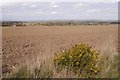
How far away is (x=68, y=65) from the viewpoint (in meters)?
10.5

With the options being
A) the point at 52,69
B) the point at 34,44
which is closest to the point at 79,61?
the point at 52,69

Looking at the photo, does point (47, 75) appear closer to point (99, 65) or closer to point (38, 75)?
point (38, 75)

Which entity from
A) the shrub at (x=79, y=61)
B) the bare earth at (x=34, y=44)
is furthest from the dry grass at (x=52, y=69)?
the bare earth at (x=34, y=44)

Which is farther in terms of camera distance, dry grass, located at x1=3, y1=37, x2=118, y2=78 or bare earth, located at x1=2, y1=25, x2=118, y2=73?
bare earth, located at x1=2, y1=25, x2=118, y2=73

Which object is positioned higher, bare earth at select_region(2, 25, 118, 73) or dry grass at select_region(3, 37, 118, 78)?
bare earth at select_region(2, 25, 118, 73)

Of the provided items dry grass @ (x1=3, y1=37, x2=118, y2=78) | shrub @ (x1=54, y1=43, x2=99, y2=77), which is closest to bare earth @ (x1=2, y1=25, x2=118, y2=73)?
dry grass @ (x1=3, y1=37, x2=118, y2=78)

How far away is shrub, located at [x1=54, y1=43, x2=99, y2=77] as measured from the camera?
33.6 feet

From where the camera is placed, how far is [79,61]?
10516 mm

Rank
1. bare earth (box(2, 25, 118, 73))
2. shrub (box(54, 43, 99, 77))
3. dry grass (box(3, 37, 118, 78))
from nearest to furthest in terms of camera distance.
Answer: dry grass (box(3, 37, 118, 78))
shrub (box(54, 43, 99, 77))
bare earth (box(2, 25, 118, 73))

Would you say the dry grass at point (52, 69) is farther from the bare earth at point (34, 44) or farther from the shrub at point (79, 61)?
the bare earth at point (34, 44)

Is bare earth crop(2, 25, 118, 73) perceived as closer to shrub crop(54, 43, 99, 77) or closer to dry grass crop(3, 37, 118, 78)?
dry grass crop(3, 37, 118, 78)

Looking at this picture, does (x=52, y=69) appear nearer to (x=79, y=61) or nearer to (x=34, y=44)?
(x=79, y=61)

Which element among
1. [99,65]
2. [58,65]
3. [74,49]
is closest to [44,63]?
[58,65]

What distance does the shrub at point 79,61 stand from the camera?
10250mm
